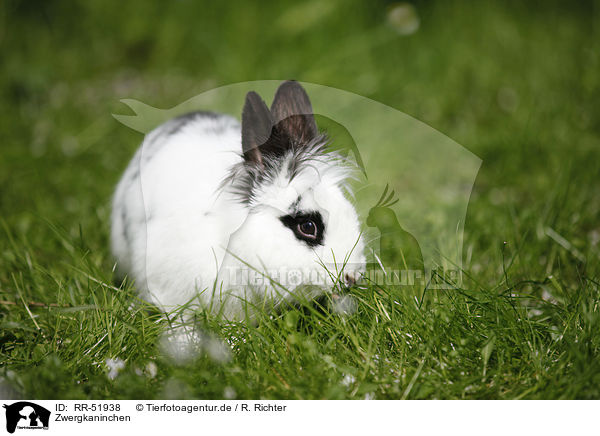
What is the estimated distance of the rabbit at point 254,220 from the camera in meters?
2.42

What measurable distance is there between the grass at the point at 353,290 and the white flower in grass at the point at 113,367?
0.03 m

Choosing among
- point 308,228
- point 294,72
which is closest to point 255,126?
point 308,228

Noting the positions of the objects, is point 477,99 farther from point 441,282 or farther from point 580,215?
point 441,282

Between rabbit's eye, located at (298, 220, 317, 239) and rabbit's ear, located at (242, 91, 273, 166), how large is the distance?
39 centimetres

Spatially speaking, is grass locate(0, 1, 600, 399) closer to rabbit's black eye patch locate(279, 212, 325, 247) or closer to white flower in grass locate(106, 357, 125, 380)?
white flower in grass locate(106, 357, 125, 380)

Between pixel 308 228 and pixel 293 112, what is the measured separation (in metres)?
0.60

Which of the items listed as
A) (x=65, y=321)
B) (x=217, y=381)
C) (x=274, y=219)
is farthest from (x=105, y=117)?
(x=217, y=381)

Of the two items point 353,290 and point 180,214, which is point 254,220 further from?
point 353,290

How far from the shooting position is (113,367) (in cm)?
235

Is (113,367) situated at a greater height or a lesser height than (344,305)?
lesser
